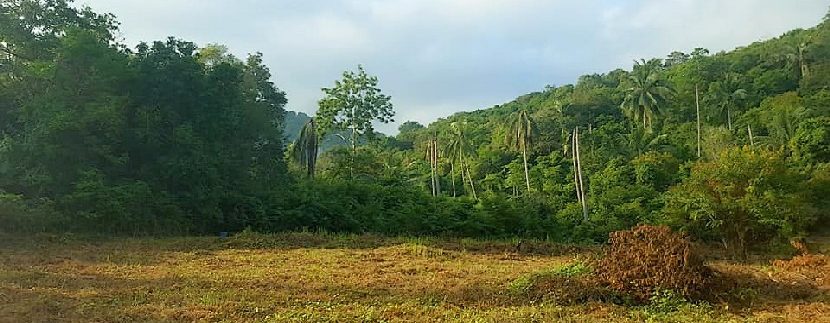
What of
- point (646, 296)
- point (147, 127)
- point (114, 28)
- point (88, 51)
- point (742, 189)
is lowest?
point (646, 296)

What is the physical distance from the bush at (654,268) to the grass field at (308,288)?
396mm

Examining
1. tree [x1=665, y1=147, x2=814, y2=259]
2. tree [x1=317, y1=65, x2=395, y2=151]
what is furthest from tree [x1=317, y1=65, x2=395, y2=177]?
tree [x1=665, y1=147, x2=814, y2=259]

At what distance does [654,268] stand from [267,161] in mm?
19426

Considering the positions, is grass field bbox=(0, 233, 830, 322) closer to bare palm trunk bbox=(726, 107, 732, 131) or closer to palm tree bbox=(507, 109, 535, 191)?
palm tree bbox=(507, 109, 535, 191)

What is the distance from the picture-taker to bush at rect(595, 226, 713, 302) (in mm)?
9461

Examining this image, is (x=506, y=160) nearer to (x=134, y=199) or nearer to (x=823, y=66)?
(x=823, y=66)

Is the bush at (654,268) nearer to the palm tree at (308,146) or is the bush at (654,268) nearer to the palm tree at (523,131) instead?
the palm tree at (308,146)

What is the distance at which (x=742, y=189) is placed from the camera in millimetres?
20406

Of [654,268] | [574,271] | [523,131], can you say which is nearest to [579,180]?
[523,131]

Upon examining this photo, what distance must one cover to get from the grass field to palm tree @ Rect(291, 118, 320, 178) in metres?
16.7

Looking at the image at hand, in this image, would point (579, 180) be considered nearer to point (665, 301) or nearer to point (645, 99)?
point (645, 99)

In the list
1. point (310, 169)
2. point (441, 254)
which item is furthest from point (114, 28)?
point (441, 254)

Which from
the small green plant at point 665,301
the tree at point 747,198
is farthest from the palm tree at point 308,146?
the small green plant at point 665,301

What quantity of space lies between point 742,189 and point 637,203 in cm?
1137
